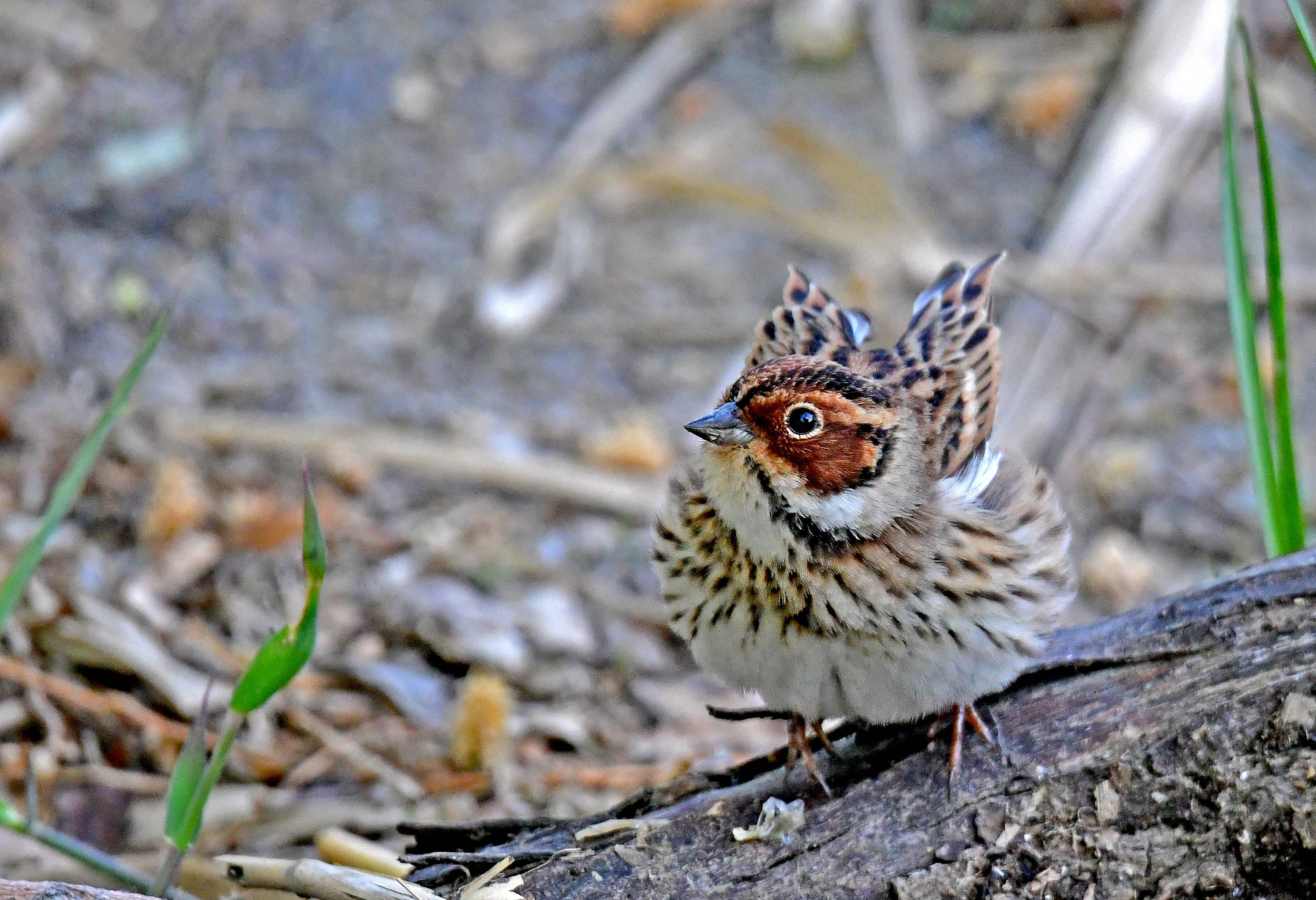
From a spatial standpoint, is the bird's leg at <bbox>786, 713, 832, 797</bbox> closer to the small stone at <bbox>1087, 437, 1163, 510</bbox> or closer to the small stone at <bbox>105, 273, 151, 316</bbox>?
the small stone at <bbox>1087, 437, 1163, 510</bbox>

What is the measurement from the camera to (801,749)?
2.69 meters

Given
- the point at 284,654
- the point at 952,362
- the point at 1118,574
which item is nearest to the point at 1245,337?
the point at 952,362

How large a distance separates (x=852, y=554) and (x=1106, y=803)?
0.62 meters

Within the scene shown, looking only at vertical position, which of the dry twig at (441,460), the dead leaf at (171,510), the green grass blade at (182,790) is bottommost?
the green grass blade at (182,790)

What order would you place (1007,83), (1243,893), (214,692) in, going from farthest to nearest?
(1007,83), (214,692), (1243,893)

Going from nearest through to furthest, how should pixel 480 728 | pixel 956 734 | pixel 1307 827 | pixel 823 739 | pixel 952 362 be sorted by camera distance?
pixel 1307 827 → pixel 956 734 → pixel 823 739 → pixel 952 362 → pixel 480 728

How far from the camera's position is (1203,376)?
584cm

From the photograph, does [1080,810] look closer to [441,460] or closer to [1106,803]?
[1106,803]

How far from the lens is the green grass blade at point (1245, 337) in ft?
9.85

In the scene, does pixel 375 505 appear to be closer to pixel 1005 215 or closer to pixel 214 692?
pixel 214 692

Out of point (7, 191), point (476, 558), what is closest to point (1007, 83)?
point (476, 558)

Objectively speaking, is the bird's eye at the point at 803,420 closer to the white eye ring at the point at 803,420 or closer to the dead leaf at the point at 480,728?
the white eye ring at the point at 803,420

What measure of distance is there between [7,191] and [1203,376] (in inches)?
196

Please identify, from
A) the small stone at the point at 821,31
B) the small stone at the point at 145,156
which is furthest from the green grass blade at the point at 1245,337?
the small stone at the point at 145,156
